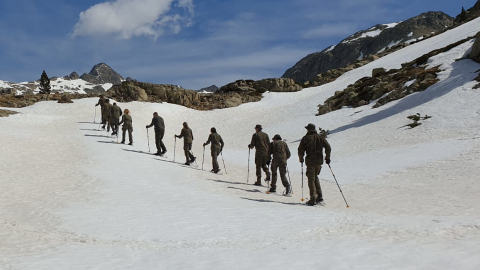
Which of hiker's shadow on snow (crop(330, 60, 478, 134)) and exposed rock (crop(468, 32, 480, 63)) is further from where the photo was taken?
exposed rock (crop(468, 32, 480, 63))

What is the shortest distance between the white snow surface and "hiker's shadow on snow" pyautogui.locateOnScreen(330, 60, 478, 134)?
0.29 meters

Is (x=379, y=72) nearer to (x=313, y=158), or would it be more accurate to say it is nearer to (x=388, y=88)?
(x=388, y=88)

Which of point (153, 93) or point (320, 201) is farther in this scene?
point (153, 93)

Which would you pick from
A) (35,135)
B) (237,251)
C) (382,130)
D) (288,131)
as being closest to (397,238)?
(237,251)

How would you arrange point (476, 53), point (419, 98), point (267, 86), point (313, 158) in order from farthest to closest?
point (267, 86)
point (476, 53)
point (419, 98)
point (313, 158)

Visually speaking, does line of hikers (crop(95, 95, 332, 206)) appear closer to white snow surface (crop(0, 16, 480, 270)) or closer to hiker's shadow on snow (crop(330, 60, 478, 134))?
white snow surface (crop(0, 16, 480, 270))

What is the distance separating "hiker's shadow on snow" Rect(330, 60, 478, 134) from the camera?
1224 inches

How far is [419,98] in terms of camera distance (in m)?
32.1

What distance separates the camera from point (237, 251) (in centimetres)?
724

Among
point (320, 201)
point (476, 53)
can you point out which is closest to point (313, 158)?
point (320, 201)

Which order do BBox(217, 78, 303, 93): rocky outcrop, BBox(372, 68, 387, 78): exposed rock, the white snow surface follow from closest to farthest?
1. the white snow surface
2. BBox(372, 68, 387, 78): exposed rock
3. BBox(217, 78, 303, 93): rocky outcrop

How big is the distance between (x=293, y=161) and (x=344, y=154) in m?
3.59

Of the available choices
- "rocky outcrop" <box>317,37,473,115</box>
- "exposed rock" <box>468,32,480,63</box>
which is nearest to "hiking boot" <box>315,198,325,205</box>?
"rocky outcrop" <box>317,37,473,115</box>

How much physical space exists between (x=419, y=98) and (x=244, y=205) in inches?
1023
